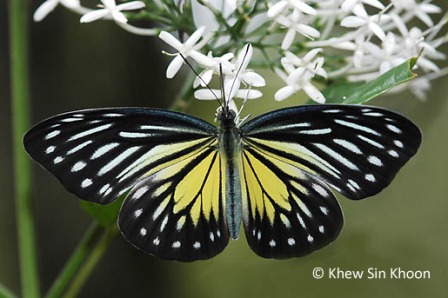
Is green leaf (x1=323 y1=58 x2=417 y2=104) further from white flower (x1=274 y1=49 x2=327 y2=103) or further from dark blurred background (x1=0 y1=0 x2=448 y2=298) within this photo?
dark blurred background (x1=0 y1=0 x2=448 y2=298)

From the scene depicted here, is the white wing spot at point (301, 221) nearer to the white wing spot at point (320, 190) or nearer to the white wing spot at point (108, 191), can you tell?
the white wing spot at point (320, 190)

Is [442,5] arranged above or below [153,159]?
above

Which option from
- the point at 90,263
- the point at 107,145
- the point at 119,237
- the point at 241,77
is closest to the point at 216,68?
the point at 241,77

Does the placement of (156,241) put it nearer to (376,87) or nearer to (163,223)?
(163,223)

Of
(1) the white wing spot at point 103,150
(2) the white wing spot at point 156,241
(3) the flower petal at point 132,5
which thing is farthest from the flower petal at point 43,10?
(2) the white wing spot at point 156,241

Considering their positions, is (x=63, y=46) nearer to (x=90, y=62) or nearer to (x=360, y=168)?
(x=90, y=62)

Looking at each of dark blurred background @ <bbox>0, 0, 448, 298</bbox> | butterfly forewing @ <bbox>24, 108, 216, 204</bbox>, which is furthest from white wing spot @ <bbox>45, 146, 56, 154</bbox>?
dark blurred background @ <bbox>0, 0, 448, 298</bbox>

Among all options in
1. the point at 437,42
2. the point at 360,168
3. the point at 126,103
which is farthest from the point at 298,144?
the point at 126,103
